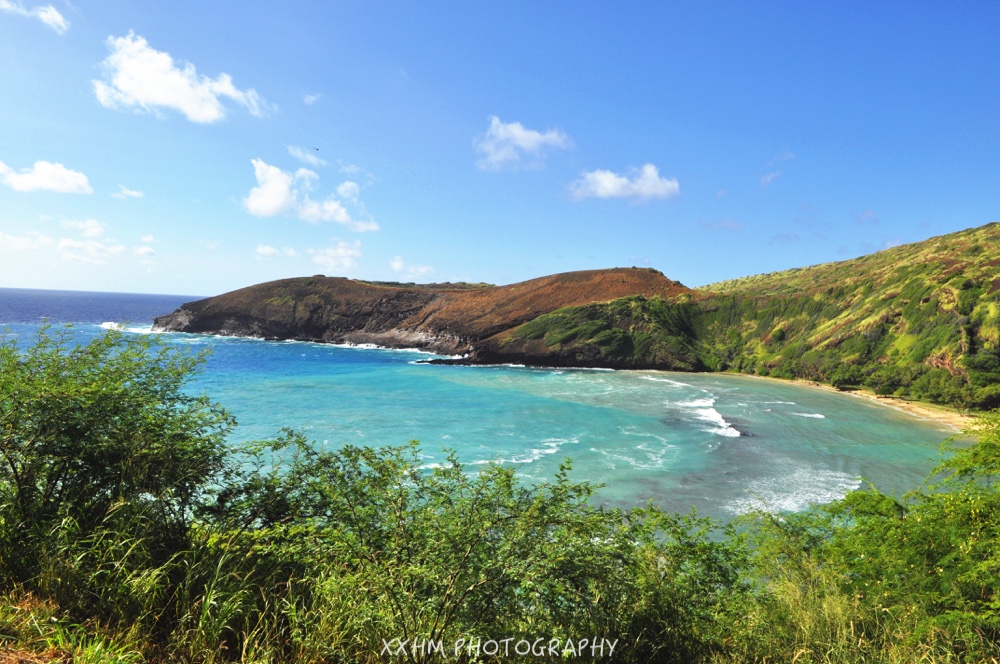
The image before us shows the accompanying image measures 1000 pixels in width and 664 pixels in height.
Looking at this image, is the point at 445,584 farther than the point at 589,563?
No

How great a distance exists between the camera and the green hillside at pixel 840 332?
5878 cm

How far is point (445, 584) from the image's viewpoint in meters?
5.24

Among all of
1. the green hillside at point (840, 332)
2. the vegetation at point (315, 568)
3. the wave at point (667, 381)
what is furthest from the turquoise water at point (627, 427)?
the green hillside at point (840, 332)

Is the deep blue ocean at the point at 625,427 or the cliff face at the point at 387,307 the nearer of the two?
the deep blue ocean at the point at 625,427

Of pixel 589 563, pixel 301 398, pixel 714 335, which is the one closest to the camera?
pixel 589 563

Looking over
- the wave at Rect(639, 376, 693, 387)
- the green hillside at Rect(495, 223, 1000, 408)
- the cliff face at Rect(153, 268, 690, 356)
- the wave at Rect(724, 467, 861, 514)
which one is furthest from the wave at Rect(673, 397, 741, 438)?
the cliff face at Rect(153, 268, 690, 356)

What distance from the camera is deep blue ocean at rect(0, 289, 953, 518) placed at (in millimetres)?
27484

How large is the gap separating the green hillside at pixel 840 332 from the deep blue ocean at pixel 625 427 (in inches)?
366

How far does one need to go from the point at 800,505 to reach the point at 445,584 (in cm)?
2511

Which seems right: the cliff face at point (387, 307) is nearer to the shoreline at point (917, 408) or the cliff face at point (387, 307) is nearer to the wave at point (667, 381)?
the wave at point (667, 381)

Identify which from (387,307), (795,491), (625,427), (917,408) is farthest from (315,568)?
(387,307)

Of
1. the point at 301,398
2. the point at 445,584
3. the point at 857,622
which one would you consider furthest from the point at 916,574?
the point at 301,398

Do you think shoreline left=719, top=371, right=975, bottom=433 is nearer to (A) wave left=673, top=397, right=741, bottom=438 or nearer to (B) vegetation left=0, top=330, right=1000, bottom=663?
(A) wave left=673, top=397, right=741, bottom=438

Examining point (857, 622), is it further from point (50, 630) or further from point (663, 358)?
point (663, 358)
